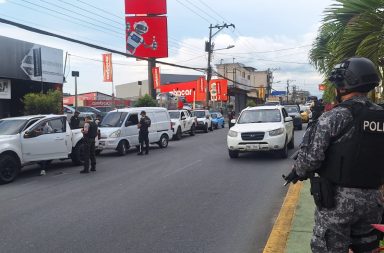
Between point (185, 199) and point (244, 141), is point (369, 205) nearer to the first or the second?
point (185, 199)

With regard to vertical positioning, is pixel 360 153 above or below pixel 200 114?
above

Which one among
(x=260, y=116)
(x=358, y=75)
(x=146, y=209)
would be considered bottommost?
(x=146, y=209)

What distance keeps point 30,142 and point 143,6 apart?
24662mm

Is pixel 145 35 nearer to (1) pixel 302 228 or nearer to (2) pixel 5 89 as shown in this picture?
(2) pixel 5 89

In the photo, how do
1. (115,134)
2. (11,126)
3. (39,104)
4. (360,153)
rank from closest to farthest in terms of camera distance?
1. (360,153)
2. (11,126)
3. (115,134)
4. (39,104)

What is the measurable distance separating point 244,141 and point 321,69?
4671 millimetres

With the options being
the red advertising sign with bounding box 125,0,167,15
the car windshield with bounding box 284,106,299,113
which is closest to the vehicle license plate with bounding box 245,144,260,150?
the car windshield with bounding box 284,106,299,113

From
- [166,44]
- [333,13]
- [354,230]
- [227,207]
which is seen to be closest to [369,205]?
[354,230]

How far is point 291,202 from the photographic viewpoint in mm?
7625

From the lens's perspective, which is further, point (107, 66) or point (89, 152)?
point (107, 66)

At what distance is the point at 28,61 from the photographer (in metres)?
23.7

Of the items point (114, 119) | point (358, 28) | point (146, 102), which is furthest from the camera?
point (146, 102)

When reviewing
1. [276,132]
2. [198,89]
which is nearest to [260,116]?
[276,132]

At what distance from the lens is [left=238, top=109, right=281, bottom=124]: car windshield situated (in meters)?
14.7
